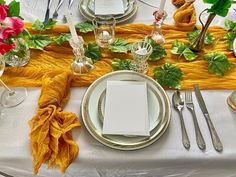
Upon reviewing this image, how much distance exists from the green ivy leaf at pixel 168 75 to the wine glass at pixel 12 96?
0.38 meters

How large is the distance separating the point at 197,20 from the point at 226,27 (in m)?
0.10

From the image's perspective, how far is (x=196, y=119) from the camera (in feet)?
2.32

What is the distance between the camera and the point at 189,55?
834mm

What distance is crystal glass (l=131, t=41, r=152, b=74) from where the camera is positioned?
0.76 metres

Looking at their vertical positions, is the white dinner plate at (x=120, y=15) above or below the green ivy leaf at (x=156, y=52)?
above

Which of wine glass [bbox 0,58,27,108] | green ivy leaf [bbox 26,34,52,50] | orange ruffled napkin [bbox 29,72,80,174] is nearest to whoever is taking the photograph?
orange ruffled napkin [bbox 29,72,80,174]

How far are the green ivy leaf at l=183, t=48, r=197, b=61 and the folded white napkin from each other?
0.58 ft

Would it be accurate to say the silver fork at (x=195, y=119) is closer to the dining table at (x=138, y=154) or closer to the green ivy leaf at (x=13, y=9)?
the dining table at (x=138, y=154)

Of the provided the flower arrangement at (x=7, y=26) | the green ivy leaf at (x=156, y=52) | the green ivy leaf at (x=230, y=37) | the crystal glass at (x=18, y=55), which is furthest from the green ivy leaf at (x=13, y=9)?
the green ivy leaf at (x=230, y=37)

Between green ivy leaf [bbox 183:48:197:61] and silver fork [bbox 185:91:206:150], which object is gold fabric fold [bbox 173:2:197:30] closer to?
green ivy leaf [bbox 183:48:197:61]

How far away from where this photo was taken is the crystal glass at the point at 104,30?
86 cm

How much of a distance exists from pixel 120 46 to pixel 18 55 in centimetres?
31

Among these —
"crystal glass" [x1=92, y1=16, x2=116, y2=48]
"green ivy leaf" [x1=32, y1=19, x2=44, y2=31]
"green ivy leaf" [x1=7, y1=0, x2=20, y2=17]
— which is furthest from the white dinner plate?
"green ivy leaf" [x1=7, y1=0, x2=20, y2=17]

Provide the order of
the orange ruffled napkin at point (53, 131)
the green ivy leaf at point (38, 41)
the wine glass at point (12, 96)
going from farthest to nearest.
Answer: the green ivy leaf at point (38, 41), the wine glass at point (12, 96), the orange ruffled napkin at point (53, 131)
